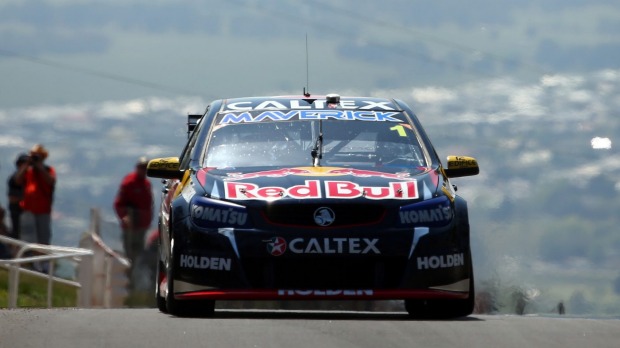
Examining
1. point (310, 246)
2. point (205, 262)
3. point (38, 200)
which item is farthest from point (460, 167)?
point (38, 200)

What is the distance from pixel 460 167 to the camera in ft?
37.0

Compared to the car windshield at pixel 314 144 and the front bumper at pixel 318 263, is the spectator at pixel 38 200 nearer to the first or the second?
the car windshield at pixel 314 144

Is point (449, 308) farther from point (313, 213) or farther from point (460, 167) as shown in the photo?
point (313, 213)

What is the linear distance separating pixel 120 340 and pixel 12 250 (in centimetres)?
976

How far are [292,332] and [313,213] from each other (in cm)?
102

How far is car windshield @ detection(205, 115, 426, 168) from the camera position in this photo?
36.5 feet

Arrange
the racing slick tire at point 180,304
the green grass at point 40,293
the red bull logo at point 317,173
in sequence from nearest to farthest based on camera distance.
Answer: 1. the racing slick tire at point 180,304
2. the red bull logo at point 317,173
3. the green grass at point 40,293

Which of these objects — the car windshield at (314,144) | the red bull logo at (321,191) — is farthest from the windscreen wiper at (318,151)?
the red bull logo at (321,191)

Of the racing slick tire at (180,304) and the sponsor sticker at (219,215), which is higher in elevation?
the sponsor sticker at (219,215)

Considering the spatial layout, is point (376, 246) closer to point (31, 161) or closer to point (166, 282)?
point (166, 282)

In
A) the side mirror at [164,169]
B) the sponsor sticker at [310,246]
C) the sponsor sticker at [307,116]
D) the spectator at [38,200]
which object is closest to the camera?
the sponsor sticker at [310,246]

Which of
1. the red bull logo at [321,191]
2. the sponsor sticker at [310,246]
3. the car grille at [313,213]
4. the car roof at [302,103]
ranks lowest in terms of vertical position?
the sponsor sticker at [310,246]

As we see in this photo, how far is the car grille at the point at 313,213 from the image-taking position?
33.2 ft

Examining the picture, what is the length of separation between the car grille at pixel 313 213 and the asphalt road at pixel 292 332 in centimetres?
57
